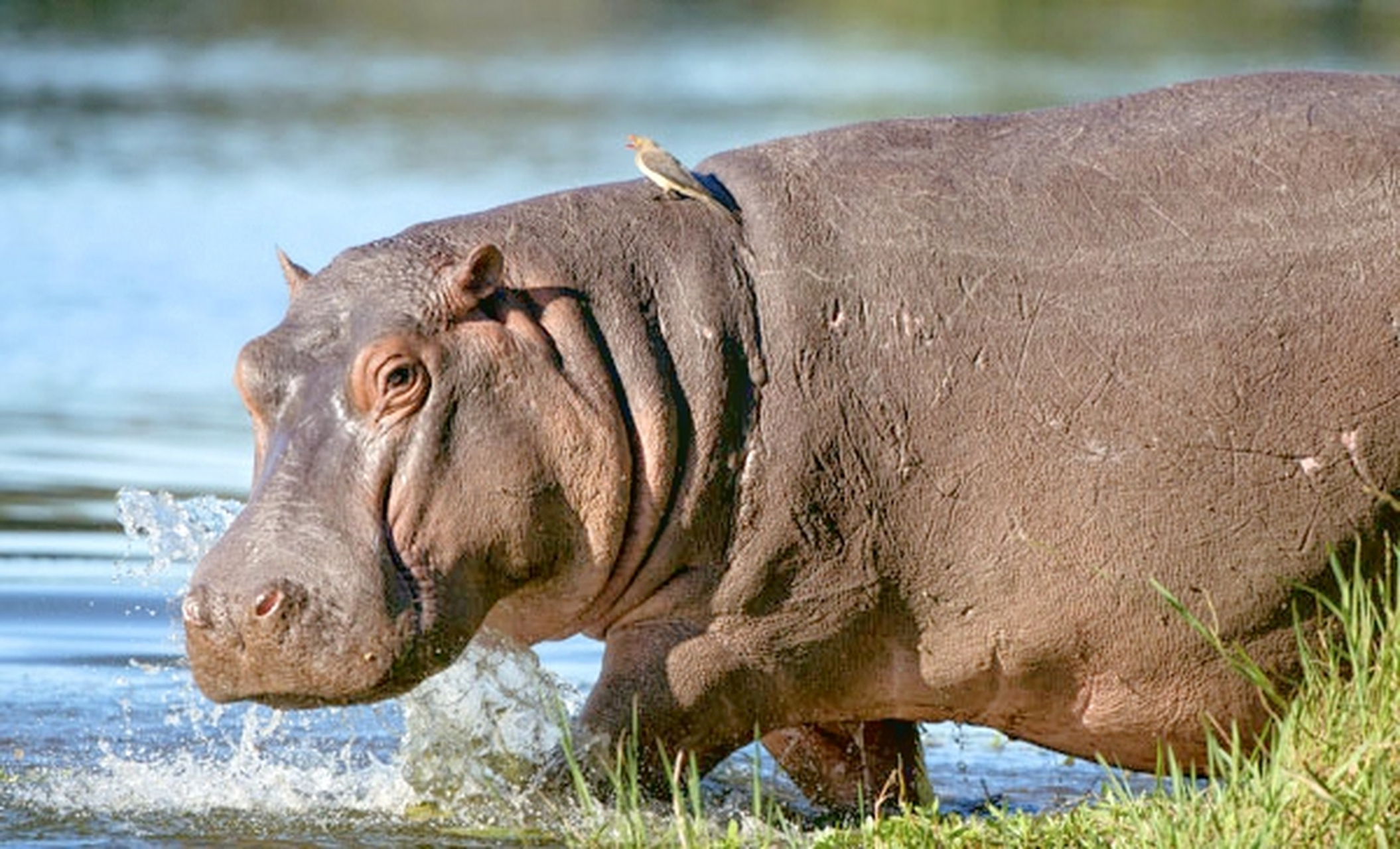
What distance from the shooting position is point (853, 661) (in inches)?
209

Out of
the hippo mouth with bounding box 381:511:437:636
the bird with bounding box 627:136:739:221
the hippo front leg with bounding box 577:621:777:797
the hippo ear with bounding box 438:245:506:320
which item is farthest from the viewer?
the bird with bounding box 627:136:739:221

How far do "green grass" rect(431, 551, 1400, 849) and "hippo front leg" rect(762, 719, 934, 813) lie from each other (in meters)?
0.17

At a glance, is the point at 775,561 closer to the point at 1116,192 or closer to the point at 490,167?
the point at 1116,192

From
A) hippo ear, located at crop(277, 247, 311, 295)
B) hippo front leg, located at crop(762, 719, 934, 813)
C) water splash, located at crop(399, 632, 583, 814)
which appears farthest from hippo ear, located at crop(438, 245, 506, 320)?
hippo front leg, located at crop(762, 719, 934, 813)

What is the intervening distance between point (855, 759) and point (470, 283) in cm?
140

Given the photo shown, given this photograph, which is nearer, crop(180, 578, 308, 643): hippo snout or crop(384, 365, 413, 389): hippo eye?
crop(180, 578, 308, 643): hippo snout

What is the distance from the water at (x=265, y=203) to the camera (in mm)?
5895

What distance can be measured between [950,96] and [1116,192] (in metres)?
18.6

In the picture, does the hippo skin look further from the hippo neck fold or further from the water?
the water

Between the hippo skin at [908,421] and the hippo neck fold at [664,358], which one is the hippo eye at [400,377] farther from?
the hippo neck fold at [664,358]

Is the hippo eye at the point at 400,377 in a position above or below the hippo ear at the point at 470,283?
below

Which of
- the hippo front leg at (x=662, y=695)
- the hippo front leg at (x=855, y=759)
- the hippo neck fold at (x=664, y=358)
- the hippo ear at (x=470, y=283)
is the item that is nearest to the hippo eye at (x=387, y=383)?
the hippo ear at (x=470, y=283)

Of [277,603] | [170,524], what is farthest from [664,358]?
[170,524]

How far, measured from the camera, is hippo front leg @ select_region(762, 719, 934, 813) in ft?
18.8
